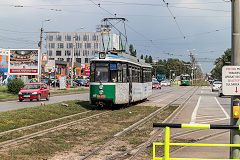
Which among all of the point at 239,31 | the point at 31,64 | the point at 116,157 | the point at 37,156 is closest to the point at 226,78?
the point at 239,31

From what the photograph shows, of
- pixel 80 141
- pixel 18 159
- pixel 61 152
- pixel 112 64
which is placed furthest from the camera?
pixel 112 64

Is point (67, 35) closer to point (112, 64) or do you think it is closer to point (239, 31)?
point (112, 64)

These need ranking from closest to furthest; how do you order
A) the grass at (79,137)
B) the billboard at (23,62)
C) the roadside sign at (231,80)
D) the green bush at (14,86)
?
the roadside sign at (231,80) → the grass at (79,137) → the green bush at (14,86) → the billboard at (23,62)

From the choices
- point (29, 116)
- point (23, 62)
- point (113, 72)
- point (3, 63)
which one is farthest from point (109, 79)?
point (3, 63)

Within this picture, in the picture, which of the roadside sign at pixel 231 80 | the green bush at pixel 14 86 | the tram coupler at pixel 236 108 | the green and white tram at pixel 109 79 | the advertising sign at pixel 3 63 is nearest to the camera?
the tram coupler at pixel 236 108

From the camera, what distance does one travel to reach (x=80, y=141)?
10.1 metres

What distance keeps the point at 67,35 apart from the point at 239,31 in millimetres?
115368

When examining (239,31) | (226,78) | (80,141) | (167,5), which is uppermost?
(167,5)

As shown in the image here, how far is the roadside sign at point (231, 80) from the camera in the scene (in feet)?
17.9

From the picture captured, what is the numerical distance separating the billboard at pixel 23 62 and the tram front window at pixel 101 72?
75.1ft

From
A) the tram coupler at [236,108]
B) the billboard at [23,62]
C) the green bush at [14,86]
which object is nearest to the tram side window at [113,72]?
the tram coupler at [236,108]

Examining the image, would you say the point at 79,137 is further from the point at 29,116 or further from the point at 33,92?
the point at 33,92

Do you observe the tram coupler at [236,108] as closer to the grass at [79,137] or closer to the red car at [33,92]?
the grass at [79,137]

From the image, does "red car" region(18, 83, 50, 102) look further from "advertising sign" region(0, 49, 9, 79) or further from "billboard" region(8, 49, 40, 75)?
"advertising sign" region(0, 49, 9, 79)
